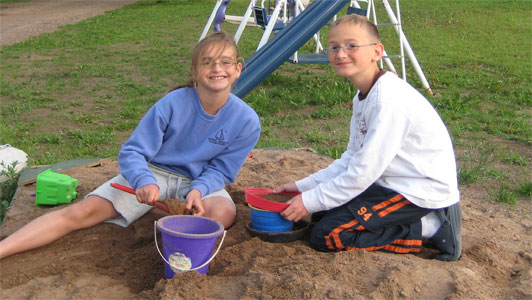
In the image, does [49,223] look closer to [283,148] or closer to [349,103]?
[283,148]

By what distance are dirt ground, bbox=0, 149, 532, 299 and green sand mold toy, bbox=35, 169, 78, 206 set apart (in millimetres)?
62

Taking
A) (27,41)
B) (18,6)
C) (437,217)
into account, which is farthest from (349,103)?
(18,6)

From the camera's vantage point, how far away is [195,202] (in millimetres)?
2652

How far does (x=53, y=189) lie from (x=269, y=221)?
131cm

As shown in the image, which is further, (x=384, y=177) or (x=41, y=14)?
(x=41, y=14)

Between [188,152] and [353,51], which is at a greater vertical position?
[353,51]

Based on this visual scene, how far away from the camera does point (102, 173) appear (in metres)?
3.75

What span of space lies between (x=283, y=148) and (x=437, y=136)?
2.13 meters

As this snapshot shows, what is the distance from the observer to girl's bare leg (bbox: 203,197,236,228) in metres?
2.78

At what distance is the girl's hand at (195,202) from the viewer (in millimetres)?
2617

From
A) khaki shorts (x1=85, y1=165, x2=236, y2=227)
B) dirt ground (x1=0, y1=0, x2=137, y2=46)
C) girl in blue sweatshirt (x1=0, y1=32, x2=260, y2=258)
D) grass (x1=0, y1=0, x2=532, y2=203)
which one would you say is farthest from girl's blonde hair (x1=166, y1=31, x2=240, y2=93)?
dirt ground (x1=0, y1=0, x2=137, y2=46)

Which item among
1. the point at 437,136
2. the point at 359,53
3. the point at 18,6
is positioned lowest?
the point at 18,6

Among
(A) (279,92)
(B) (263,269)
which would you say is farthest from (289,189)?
(A) (279,92)

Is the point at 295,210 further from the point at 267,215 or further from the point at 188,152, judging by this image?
the point at 188,152
